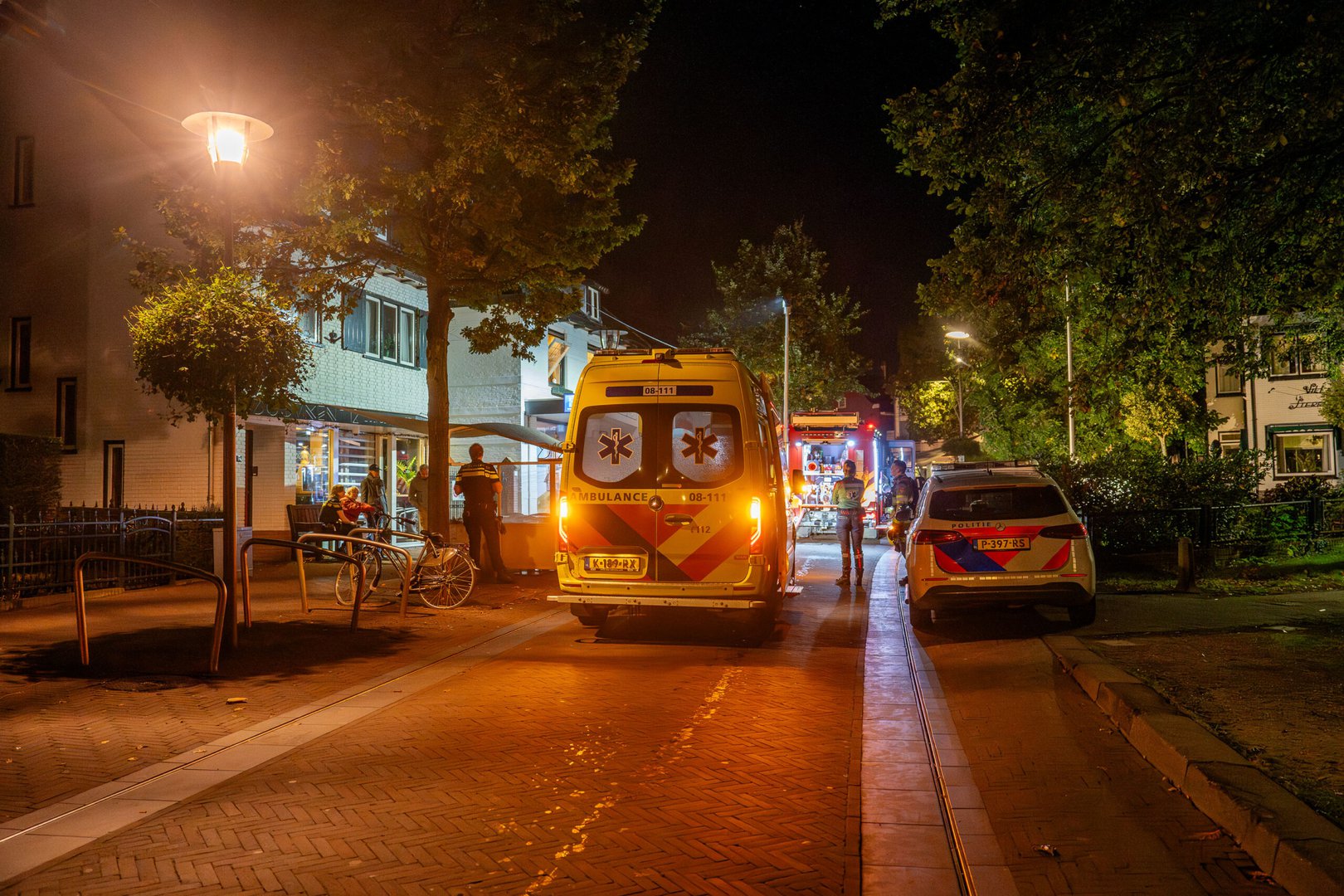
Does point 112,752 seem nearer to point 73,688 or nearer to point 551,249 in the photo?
point 73,688

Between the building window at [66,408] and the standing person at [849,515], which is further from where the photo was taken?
the building window at [66,408]

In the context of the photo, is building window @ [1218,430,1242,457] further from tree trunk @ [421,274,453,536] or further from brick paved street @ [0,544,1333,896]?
brick paved street @ [0,544,1333,896]

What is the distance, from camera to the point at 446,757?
6086mm

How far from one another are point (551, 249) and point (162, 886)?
40.5 feet

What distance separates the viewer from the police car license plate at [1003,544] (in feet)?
34.2

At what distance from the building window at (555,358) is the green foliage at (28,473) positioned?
51.9 feet

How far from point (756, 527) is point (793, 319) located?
3578 centimetres

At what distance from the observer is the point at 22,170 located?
22.2 metres

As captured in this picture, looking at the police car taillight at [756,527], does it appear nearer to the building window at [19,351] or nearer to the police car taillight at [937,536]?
the police car taillight at [937,536]

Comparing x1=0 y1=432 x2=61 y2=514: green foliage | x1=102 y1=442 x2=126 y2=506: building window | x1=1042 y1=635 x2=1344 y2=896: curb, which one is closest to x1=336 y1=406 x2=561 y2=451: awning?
x1=102 y1=442 x2=126 y2=506: building window

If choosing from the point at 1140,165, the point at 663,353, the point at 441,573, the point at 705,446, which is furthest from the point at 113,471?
the point at 1140,165

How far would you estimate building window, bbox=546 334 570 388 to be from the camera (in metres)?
31.6

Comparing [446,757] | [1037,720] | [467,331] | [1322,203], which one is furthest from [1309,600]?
[467,331]

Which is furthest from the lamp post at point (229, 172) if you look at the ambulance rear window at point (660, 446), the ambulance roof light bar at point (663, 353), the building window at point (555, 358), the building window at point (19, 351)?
the building window at point (555, 358)
